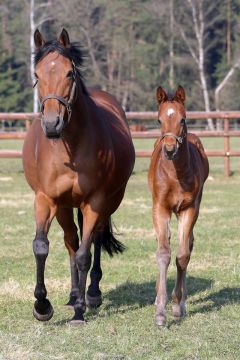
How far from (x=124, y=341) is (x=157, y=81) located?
4754cm

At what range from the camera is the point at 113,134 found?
696 cm

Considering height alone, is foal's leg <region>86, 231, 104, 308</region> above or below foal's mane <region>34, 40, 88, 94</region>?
below

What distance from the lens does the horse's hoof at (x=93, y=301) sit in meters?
6.81

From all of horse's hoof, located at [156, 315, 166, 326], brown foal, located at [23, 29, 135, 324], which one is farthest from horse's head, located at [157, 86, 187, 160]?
horse's hoof, located at [156, 315, 166, 326]

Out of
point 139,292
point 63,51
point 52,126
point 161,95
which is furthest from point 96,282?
point 63,51

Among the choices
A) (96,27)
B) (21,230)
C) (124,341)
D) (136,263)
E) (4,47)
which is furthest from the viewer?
(4,47)

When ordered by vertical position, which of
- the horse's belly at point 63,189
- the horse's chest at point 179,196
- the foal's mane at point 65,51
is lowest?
the horse's chest at point 179,196

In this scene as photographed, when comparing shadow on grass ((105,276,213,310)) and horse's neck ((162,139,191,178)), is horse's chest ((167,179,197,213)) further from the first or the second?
shadow on grass ((105,276,213,310))

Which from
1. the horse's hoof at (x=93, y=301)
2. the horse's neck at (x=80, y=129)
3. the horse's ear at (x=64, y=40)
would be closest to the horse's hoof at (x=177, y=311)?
the horse's hoof at (x=93, y=301)

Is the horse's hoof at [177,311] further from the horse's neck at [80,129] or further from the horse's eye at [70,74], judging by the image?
the horse's eye at [70,74]

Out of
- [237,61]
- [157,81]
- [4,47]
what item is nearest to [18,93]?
[4,47]

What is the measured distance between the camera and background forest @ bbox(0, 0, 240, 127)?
4972 centimetres

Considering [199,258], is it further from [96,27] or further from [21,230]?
[96,27]

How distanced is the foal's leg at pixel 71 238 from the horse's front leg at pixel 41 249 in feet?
2.06
